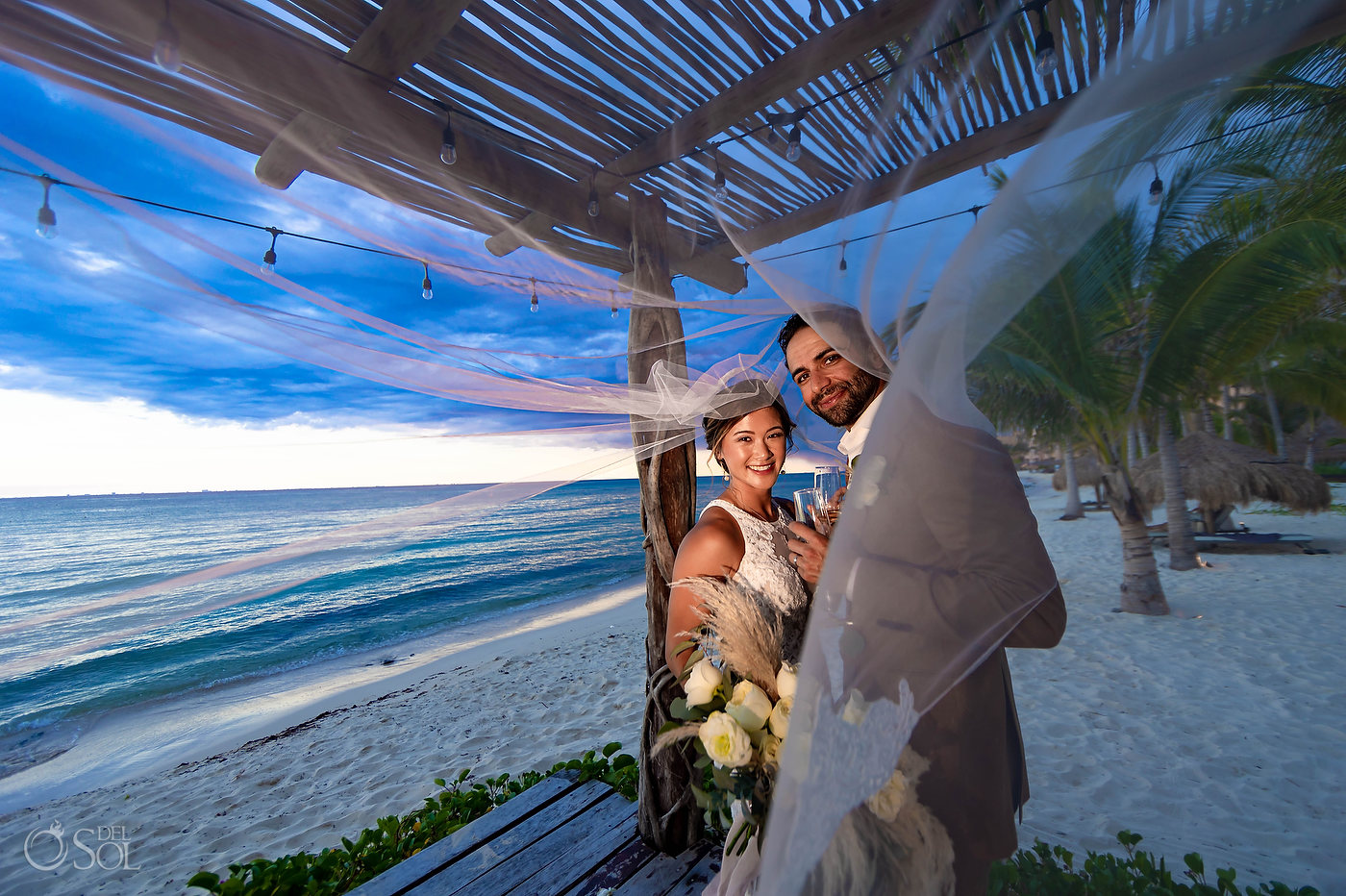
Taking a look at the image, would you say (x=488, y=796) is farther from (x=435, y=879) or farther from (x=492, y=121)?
(x=492, y=121)

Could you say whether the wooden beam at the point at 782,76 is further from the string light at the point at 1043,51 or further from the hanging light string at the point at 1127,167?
the hanging light string at the point at 1127,167

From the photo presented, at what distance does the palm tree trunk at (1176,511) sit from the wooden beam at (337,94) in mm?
4424

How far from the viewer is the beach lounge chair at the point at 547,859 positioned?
2021 mm

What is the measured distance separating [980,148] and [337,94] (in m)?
1.49

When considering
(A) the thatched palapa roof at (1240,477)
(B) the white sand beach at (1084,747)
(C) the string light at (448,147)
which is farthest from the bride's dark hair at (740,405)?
(A) the thatched palapa roof at (1240,477)

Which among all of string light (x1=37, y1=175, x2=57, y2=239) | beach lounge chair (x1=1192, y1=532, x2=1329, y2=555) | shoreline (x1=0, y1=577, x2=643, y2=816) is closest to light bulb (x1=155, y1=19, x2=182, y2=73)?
string light (x1=37, y1=175, x2=57, y2=239)

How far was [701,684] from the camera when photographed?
1.23 meters

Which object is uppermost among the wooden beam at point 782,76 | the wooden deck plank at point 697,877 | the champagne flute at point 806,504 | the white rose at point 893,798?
the wooden beam at point 782,76

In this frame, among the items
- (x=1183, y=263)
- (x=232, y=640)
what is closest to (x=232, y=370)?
(x=1183, y=263)

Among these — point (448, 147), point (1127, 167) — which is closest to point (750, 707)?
point (1127, 167)

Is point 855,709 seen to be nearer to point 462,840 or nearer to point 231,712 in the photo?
point 462,840

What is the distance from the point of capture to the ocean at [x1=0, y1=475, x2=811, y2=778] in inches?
65.1

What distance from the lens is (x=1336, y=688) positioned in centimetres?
429

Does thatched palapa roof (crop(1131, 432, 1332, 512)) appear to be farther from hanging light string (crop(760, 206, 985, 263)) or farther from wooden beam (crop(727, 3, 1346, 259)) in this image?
hanging light string (crop(760, 206, 985, 263))
